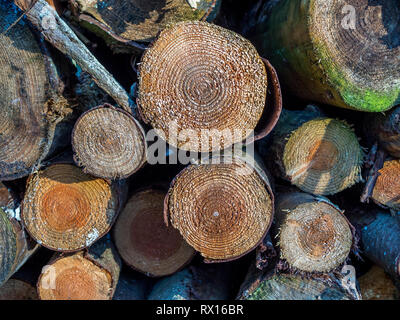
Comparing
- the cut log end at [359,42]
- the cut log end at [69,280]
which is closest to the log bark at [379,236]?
the cut log end at [359,42]

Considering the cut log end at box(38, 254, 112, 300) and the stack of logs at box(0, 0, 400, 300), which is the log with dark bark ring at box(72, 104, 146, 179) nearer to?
the stack of logs at box(0, 0, 400, 300)

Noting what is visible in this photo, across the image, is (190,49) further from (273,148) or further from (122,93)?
(273,148)

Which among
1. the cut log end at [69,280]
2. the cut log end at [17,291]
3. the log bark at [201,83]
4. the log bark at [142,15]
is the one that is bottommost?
the cut log end at [17,291]

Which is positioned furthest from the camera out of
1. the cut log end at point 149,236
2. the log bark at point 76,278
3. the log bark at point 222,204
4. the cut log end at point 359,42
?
the cut log end at point 149,236

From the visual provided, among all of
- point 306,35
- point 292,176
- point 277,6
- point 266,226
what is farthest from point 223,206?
point 277,6

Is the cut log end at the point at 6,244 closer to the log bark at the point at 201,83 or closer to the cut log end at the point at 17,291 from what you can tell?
the cut log end at the point at 17,291
